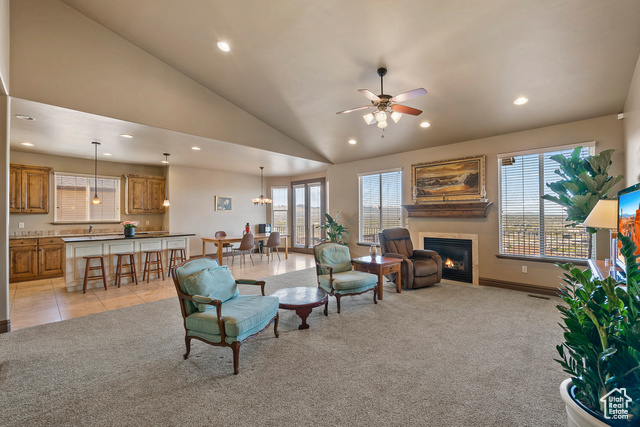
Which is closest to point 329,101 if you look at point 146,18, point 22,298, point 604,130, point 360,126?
point 360,126

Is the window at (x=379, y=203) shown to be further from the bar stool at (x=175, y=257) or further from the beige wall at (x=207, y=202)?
the bar stool at (x=175, y=257)

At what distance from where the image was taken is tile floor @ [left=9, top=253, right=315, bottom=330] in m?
3.91

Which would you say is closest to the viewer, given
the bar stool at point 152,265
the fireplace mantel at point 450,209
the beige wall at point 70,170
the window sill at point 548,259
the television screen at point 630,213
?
the television screen at point 630,213

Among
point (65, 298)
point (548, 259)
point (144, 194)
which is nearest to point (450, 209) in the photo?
point (548, 259)

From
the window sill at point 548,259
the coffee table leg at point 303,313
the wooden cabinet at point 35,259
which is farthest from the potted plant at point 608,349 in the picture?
the wooden cabinet at point 35,259

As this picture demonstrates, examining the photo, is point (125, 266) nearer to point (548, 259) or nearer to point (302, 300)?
point (302, 300)

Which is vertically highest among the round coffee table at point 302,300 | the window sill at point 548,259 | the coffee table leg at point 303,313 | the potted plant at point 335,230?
the potted plant at point 335,230

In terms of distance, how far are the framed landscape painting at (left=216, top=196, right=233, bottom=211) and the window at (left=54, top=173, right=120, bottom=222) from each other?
2.58 metres

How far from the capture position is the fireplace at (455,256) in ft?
18.3

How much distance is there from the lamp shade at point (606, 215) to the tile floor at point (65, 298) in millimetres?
5483

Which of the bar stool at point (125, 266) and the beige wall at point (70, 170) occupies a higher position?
the beige wall at point (70, 170)

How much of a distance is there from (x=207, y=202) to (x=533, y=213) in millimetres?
8116

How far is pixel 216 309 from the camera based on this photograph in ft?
8.67

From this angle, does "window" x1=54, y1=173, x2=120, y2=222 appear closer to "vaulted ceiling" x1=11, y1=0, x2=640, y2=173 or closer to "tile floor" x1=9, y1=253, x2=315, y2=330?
"tile floor" x1=9, y1=253, x2=315, y2=330
